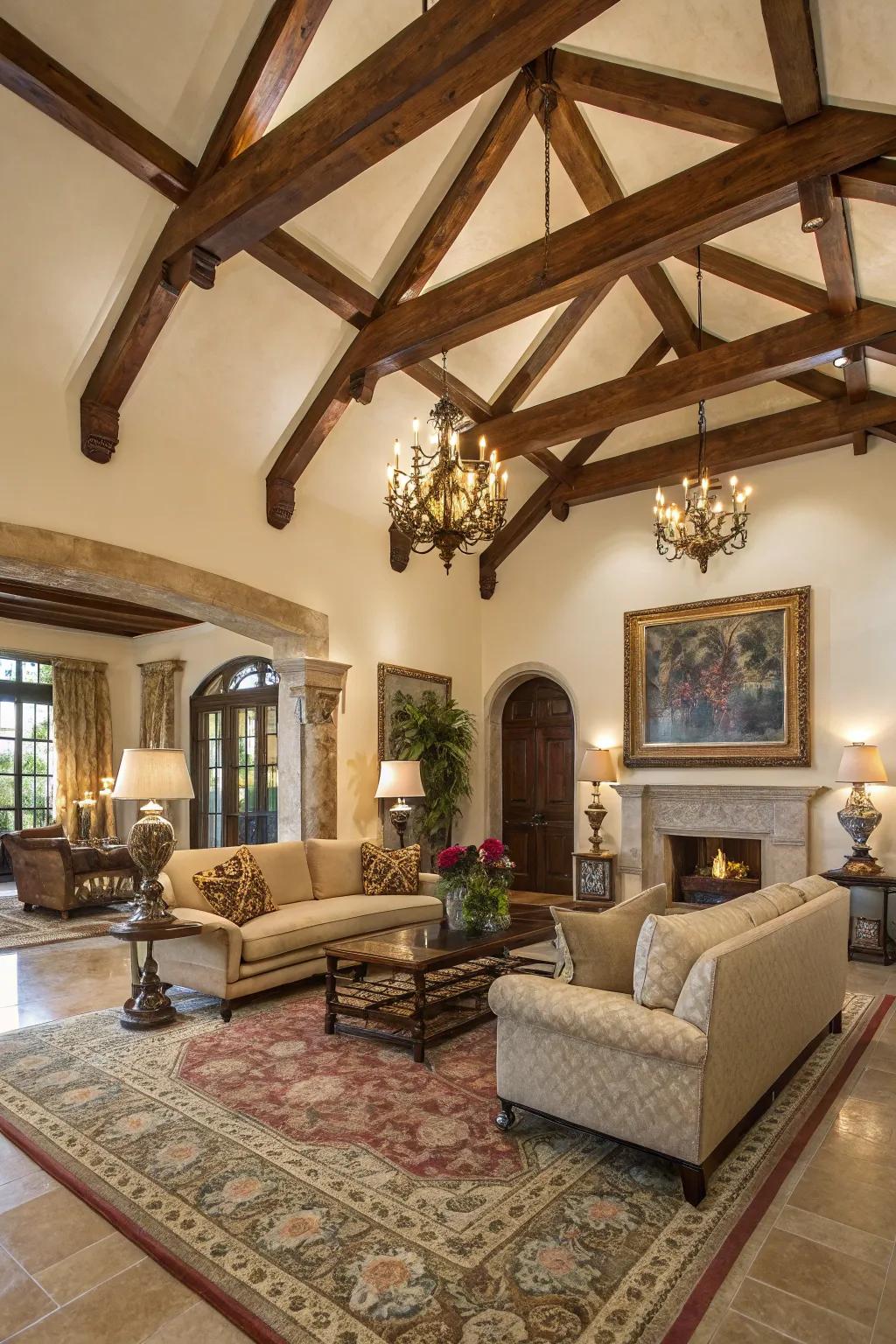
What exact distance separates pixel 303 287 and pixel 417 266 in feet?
2.72

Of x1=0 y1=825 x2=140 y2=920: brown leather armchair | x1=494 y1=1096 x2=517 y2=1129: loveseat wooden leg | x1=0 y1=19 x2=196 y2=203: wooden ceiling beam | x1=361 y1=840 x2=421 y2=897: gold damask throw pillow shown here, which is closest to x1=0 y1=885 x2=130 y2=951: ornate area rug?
x1=0 y1=825 x2=140 y2=920: brown leather armchair

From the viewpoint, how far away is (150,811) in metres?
4.61

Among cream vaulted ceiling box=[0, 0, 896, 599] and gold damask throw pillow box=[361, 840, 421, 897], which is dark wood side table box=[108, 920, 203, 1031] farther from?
cream vaulted ceiling box=[0, 0, 896, 599]

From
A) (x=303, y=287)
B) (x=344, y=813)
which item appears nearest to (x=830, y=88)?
(x=303, y=287)

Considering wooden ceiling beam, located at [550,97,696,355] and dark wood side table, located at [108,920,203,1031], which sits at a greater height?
wooden ceiling beam, located at [550,97,696,355]

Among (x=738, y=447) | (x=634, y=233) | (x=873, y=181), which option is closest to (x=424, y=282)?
(x=634, y=233)

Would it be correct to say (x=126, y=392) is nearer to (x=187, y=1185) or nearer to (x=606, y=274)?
(x=606, y=274)

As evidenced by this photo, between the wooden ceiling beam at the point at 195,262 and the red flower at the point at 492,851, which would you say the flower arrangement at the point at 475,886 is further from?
the wooden ceiling beam at the point at 195,262

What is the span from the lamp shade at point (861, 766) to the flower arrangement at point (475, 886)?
3.12 metres

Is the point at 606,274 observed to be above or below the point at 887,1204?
above

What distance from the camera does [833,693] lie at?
273 inches

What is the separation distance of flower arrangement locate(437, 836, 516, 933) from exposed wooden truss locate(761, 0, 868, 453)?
12.2 ft

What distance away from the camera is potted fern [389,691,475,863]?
313 inches

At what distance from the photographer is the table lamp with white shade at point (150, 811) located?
175 inches
